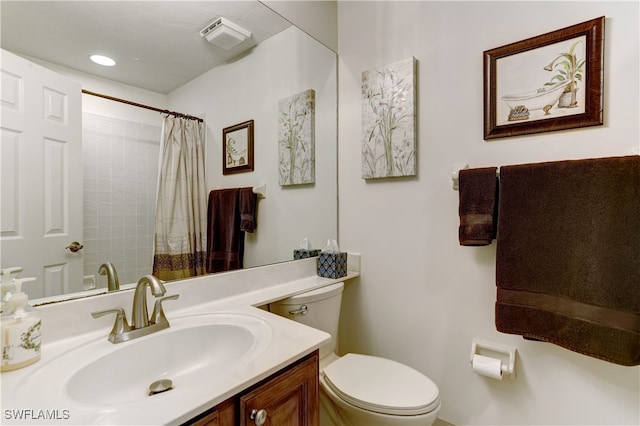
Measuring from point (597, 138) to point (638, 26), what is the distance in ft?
1.23

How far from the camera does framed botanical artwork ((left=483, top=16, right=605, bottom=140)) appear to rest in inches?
41.8

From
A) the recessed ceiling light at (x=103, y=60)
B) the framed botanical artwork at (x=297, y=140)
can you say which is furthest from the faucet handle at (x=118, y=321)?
the framed botanical artwork at (x=297, y=140)

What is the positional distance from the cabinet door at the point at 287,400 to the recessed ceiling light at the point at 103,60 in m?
1.07

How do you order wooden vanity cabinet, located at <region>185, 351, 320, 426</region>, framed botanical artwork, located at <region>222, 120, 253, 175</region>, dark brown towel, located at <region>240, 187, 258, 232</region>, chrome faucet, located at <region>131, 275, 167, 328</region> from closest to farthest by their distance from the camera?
wooden vanity cabinet, located at <region>185, 351, 320, 426</region>, chrome faucet, located at <region>131, 275, 167, 328</region>, framed botanical artwork, located at <region>222, 120, 253, 175</region>, dark brown towel, located at <region>240, 187, 258, 232</region>

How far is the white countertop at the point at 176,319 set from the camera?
0.55 m

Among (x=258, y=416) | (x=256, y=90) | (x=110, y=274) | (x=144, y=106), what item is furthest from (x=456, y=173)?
(x=110, y=274)

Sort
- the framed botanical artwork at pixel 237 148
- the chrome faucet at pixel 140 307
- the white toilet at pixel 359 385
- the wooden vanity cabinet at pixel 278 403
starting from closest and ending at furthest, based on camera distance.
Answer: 1. the wooden vanity cabinet at pixel 278 403
2. the chrome faucet at pixel 140 307
3. the white toilet at pixel 359 385
4. the framed botanical artwork at pixel 237 148

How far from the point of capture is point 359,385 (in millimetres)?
1190

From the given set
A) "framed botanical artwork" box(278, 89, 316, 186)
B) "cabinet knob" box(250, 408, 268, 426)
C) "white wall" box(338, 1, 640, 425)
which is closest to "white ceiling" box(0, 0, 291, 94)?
"framed botanical artwork" box(278, 89, 316, 186)

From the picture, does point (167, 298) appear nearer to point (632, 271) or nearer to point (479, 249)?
point (479, 249)

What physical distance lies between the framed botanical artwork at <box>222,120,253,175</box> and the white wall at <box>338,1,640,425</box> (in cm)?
61

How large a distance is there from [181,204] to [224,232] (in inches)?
8.9

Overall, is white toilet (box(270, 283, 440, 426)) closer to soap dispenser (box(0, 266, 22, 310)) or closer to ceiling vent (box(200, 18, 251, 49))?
soap dispenser (box(0, 266, 22, 310))

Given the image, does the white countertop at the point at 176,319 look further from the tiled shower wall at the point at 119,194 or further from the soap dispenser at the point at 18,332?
the tiled shower wall at the point at 119,194
